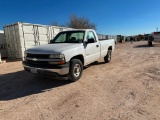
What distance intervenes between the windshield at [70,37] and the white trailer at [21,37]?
18.4ft

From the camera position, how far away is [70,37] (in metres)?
6.43

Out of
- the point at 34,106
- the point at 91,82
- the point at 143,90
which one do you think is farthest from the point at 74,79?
the point at 143,90

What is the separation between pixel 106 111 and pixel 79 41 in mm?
3219

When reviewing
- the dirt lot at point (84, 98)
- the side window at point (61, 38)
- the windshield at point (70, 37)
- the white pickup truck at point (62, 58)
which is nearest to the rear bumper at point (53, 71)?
the white pickup truck at point (62, 58)

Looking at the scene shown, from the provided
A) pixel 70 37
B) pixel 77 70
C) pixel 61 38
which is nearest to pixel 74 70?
pixel 77 70

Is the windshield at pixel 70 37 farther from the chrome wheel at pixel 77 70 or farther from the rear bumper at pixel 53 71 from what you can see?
the rear bumper at pixel 53 71

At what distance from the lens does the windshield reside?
6.15 metres

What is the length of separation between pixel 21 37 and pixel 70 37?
6.24 metres

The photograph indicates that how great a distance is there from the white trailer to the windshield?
5603mm

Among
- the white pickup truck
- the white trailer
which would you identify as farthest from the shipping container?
the white pickup truck

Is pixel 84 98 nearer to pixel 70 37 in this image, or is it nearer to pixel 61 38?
pixel 70 37

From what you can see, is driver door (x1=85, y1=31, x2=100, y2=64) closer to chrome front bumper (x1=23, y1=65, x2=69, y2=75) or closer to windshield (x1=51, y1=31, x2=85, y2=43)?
windshield (x1=51, y1=31, x2=85, y2=43)

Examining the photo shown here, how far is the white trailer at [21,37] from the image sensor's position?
36.9 ft

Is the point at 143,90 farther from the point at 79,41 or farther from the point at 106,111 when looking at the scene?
the point at 79,41
